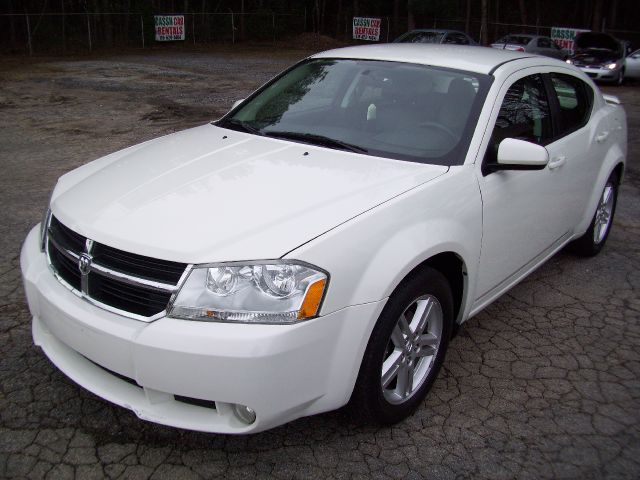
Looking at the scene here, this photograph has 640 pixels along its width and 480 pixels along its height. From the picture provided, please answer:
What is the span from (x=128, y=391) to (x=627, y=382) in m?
2.60

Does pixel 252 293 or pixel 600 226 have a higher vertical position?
pixel 252 293

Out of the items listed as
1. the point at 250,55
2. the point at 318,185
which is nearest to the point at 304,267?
the point at 318,185

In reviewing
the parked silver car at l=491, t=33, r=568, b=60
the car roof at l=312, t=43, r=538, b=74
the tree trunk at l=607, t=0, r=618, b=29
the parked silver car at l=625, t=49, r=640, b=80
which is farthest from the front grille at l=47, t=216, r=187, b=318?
the tree trunk at l=607, t=0, r=618, b=29

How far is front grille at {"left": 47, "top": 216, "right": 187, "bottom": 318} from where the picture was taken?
8.21 ft

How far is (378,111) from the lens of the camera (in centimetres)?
371

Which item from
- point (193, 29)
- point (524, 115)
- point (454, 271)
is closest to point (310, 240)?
point (454, 271)

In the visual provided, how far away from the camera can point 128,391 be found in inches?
104

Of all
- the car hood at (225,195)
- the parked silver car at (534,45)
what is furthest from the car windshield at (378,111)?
the parked silver car at (534,45)

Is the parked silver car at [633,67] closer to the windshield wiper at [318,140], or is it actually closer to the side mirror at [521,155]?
the side mirror at [521,155]

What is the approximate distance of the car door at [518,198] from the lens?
339cm

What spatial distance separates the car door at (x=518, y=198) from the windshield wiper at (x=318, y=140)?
697mm

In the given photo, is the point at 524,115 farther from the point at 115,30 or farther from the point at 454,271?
the point at 115,30

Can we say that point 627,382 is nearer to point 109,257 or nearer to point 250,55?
point 109,257

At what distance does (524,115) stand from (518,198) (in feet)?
2.01
